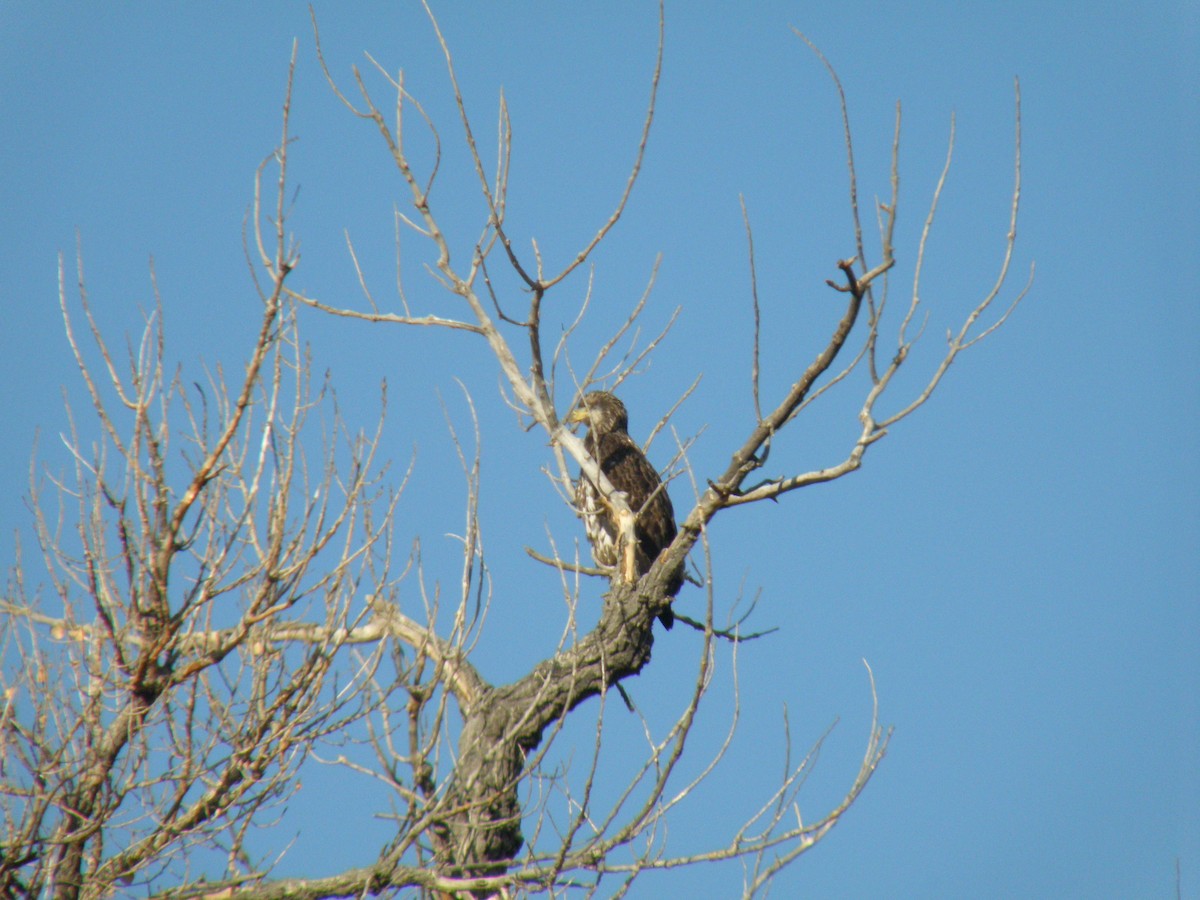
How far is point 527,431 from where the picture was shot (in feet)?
19.1

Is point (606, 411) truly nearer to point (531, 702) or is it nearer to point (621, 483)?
point (621, 483)

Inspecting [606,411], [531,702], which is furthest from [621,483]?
[531,702]

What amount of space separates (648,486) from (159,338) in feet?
12.4

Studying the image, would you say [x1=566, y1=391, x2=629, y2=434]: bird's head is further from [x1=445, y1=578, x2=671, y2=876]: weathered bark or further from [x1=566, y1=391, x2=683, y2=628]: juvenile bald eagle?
[x1=445, y1=578, x2=671, y2=876]: weathered bark

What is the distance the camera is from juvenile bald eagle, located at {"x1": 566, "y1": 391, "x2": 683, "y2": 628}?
22.5 feet

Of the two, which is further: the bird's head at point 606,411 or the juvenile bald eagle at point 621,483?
the bird's head at point 606,411

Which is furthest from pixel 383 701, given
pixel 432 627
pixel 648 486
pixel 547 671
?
pixel 648 486

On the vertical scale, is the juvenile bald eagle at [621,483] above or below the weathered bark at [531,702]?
above

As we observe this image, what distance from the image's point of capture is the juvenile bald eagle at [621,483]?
6844mm

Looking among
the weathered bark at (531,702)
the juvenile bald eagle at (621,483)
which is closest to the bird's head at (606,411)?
the juvenile bald eagle at (621,483)

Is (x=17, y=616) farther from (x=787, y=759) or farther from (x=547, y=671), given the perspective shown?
(x=787, y=759)

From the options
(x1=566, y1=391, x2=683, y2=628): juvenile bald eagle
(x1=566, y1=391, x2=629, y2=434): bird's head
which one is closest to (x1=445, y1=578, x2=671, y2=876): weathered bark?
(x1=566, y1=391, x2=683, y2=628): juvenile bald eagle

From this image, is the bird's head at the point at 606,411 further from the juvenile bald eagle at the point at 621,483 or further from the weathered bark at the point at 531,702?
the weathered bark at the point at 531,702

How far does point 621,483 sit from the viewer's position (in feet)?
24.4
